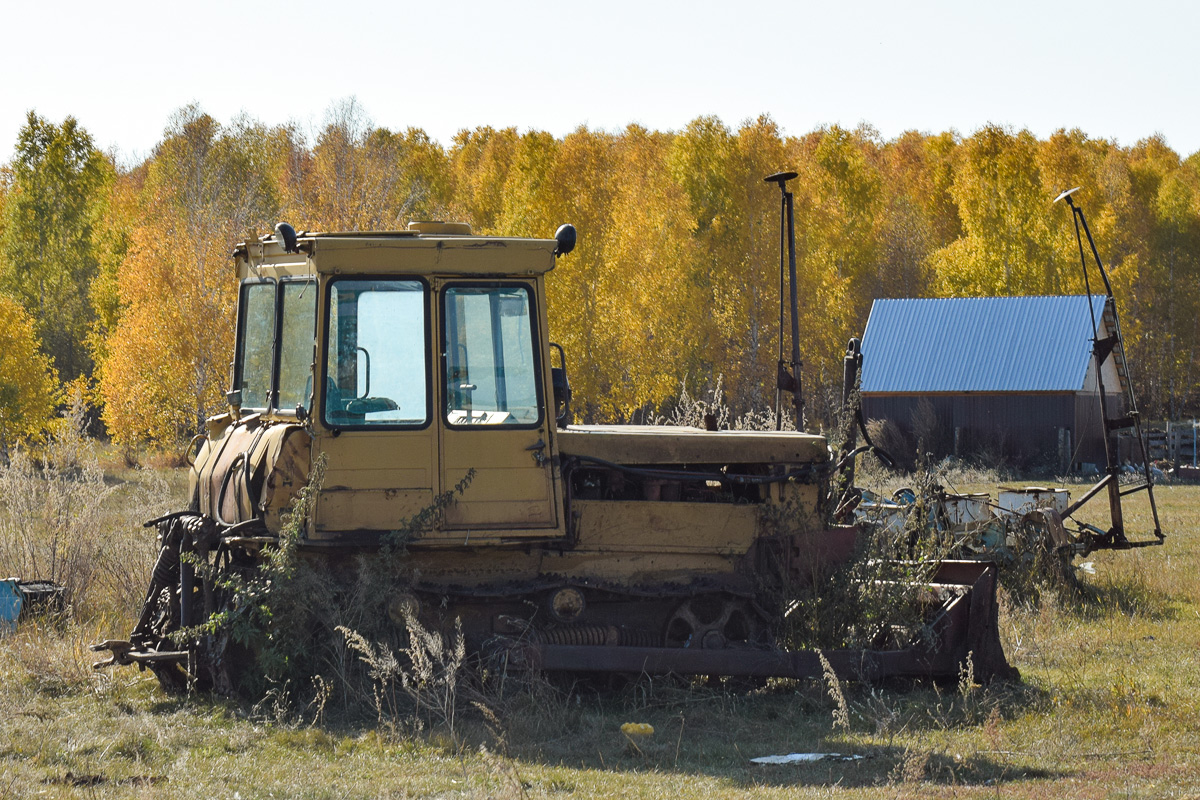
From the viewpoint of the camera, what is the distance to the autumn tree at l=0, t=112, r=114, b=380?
40219 mm

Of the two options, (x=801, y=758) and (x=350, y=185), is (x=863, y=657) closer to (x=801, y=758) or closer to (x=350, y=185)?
(x=801, y=758)

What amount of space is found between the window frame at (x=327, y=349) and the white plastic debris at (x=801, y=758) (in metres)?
2.65

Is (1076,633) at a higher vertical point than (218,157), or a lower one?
lower

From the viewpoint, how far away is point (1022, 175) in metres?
41.4

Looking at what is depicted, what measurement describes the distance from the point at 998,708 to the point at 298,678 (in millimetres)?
4153

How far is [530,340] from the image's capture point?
24.2 ft

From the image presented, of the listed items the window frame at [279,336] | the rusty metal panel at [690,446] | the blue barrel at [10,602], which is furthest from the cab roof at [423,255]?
the blue barrel at [10,602]

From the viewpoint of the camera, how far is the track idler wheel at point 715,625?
776 cm

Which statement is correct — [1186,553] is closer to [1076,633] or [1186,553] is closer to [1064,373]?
[1076,633]

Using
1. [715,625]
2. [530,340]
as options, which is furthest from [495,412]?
[715,625]

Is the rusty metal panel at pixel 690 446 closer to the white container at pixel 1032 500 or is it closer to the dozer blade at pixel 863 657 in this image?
the dozer blade at pixel 863 657

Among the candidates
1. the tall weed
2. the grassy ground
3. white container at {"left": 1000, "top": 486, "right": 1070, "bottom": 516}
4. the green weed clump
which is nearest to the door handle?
the green weed clump

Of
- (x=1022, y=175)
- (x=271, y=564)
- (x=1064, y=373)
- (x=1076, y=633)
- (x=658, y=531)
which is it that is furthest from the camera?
(x=1022, y=175)

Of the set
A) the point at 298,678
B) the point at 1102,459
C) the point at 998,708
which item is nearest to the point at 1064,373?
the point at 1102,459
